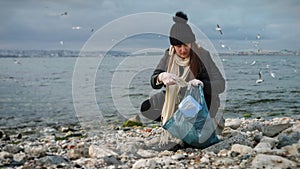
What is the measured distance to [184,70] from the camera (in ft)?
16.5

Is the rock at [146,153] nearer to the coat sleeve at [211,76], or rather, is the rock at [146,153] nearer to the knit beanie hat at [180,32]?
the coat sleeve at [211,76]

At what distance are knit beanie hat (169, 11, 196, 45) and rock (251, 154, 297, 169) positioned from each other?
1.76 meters

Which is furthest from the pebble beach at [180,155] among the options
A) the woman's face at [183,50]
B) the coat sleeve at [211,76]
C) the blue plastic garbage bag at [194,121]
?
the woman's face at [183,50]

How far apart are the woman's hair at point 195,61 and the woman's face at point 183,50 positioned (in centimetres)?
6

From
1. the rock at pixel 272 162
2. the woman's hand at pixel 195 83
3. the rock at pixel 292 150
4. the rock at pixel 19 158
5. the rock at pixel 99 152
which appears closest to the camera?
the rock at pixel 272 162

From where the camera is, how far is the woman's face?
4.88m

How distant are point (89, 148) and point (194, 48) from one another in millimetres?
1941

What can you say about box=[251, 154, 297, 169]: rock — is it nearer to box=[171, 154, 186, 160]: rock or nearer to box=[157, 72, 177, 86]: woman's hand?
box=[171, 154, 186, 160]: rock

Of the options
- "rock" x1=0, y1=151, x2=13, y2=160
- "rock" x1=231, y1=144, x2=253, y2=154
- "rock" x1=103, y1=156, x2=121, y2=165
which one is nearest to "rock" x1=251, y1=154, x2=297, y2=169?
"rock" x1=231, y1=144, x2=253, y2=154

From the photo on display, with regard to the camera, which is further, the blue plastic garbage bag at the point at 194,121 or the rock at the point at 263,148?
the blue plastic garbage bag at the point at 194,121

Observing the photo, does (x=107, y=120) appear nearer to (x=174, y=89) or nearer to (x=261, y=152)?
(x=174, y=89)

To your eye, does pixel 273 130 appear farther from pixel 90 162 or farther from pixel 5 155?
pixel 5 155

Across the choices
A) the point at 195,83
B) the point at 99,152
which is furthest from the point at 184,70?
the point at 99,152

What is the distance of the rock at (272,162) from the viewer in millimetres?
3787
